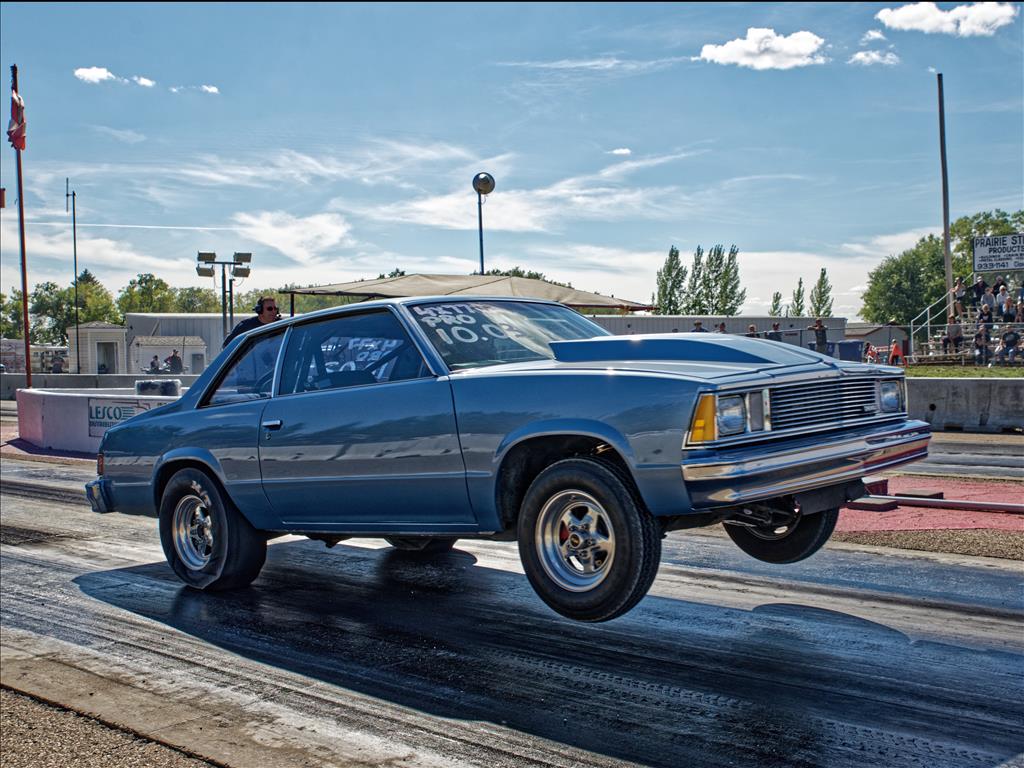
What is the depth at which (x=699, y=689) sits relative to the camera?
13.6 ft

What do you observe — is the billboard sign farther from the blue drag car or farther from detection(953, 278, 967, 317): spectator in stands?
the blue drag car

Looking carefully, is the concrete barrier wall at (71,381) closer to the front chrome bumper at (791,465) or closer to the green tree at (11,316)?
the front chrome bumper at (791,465)

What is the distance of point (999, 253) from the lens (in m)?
35.4

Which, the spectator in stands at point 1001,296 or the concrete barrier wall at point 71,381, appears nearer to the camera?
the spectator in stands at point 1001,296

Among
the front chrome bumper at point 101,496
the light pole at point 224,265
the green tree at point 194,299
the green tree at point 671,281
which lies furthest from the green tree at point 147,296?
the front chrome bumper at point 101,496

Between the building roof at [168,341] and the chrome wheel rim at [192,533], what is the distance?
156 ft

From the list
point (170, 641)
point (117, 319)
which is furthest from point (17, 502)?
point (117, 319)

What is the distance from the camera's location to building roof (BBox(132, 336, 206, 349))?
51062mm

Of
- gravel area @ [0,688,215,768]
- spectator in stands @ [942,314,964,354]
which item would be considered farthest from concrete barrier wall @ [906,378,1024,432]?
gravel area @ [0,688,215,768]

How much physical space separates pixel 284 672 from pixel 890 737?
108 inches

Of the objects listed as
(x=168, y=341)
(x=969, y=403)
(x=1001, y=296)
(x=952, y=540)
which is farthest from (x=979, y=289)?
(x=168, y=341)

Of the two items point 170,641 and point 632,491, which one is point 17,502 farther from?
point 632,491

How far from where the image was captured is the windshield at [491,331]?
506 centimetres

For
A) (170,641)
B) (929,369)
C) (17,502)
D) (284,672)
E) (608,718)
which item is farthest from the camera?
(929,369)
